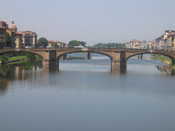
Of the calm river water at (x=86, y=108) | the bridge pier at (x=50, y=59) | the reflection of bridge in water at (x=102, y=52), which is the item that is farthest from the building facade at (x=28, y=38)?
the calm river water at (x=86, y=108)

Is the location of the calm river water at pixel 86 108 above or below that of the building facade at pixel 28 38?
below

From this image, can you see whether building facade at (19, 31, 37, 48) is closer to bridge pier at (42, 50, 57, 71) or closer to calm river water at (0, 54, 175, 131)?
bridge pier at (42, 50, 57, 71)

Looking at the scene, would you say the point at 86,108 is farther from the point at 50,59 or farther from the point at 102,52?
the point at 50,59

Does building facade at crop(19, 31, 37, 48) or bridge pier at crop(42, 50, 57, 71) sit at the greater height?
building facade at crop(19, 31, 37, 48)

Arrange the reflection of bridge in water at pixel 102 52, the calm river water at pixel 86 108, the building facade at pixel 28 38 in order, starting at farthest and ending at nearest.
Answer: the building facade at pixel 28 38 < the reflection of bridge in water at pixel 102 52 < the calm river water at pixel 86 108

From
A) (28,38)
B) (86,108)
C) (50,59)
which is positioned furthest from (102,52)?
(28,38)

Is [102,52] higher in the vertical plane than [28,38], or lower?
lower

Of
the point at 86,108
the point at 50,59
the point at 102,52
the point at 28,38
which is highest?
the point at 28,38

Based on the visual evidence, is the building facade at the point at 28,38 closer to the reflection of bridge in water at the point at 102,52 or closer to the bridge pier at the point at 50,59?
the bridge pier at the point at 50,59

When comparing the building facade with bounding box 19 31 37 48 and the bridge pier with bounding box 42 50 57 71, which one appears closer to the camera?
the bridge pier with bounding box 42 50 57 71

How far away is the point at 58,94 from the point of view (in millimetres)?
22938

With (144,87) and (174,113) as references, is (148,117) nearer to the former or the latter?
(174,113)

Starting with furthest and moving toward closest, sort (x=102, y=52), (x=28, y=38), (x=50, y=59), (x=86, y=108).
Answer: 1. (x=28, y=38)
2. (x=50, y=59)
3. (x=102, y=52)
4. (x=86, y=108)

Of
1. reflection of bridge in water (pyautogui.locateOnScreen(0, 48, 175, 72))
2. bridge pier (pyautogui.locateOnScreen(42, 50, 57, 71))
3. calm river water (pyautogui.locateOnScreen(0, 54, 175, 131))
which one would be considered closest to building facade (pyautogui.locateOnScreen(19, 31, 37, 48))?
bridge pier (pyautogui.locateOnScreen(42, 50, 57, 71))
